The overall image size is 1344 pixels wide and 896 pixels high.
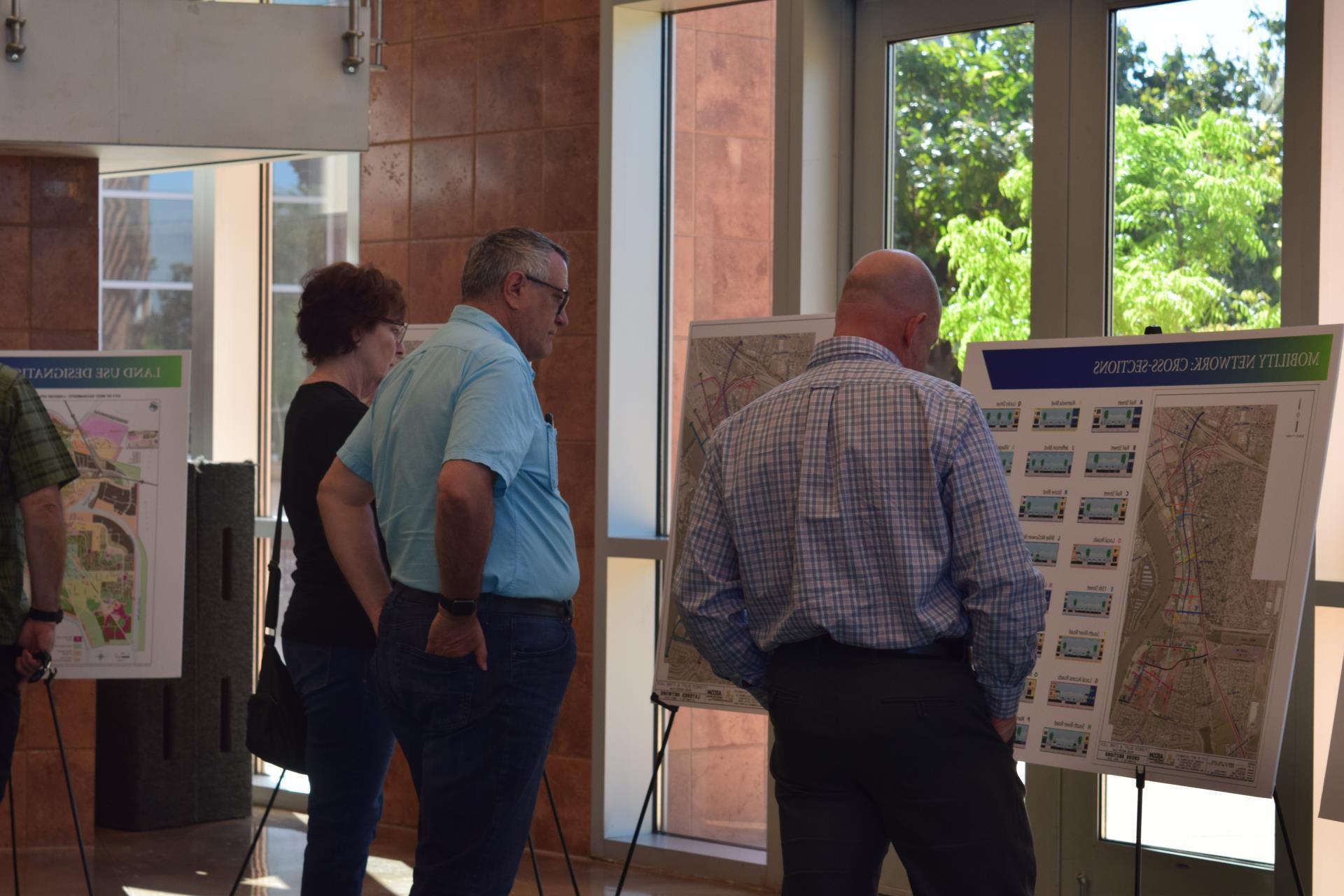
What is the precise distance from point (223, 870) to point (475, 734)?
8.19 ft

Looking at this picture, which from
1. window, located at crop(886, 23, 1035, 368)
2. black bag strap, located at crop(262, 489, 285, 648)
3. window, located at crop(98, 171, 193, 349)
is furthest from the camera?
window, located at crop(98, 171, 193, 349)

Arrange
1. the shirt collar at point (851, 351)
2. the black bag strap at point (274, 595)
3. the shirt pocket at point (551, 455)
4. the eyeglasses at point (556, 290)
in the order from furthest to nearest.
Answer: the black bag strap at point (274, 595)
the eyeglasses at point (556, 290)
the shirt pocket at point (551, 455)
the shirt collar at point (851, 351)

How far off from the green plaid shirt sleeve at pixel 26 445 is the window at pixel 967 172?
2371mm

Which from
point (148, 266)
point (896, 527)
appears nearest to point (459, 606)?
point (896, 527)

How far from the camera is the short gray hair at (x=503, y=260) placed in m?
2.69

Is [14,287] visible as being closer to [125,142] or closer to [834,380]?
[125,142]

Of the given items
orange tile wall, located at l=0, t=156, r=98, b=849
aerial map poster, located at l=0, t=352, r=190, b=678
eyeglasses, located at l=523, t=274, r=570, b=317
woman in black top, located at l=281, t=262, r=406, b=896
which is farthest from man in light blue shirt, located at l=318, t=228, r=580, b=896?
orange tile wall, located at l=0, t=156, r=98, b=849

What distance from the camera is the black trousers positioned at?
2164 mm

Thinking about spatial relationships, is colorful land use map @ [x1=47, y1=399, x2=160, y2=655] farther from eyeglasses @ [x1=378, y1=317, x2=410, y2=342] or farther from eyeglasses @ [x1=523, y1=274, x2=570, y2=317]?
eyeglasses @ [x1=523, y1=274, x2=570, y2=317]

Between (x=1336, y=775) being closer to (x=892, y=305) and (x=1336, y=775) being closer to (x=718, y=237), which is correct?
(x=892, y=305)

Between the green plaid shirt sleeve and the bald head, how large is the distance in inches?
78.6

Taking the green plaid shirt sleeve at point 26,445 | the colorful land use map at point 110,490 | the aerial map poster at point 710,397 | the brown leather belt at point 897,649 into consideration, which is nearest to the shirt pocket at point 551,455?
the brown leather belt at point 897,649

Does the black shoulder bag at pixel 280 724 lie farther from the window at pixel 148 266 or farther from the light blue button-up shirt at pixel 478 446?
the window at pixel 148 266

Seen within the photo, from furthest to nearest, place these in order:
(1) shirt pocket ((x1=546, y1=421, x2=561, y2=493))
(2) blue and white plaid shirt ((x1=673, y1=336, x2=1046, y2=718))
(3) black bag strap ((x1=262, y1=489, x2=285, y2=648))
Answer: (3) black bag strap ((x1=262, y1=489, x2=285, y2=648)) → (1) shirt pocket ((x1=546, y1=421, x2=561, y2=493)) → (2) blue and white plaid shirt ((x1=673, y1=336, x2=1046, y2=718))
